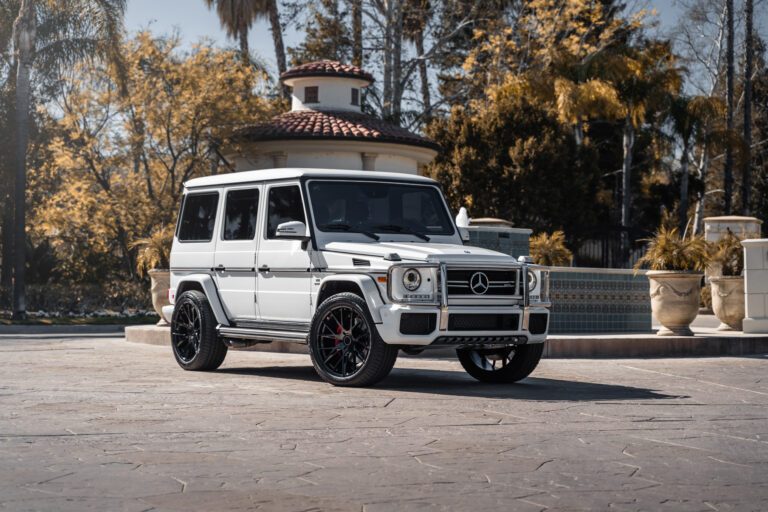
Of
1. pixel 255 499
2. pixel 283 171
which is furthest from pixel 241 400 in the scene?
pixel 255 499

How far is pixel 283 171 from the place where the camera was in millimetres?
11461

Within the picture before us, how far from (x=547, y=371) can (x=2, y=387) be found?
6.04m

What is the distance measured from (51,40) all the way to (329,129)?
A: 807 cm

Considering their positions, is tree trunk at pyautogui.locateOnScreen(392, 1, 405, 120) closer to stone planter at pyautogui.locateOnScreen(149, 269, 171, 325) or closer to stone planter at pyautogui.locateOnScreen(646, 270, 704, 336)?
stone planter at pyautogui.locateOnScreen(149, 269, 171, 325)

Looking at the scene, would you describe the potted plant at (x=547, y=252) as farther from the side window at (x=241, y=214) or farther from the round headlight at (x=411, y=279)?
the round headlight at (x=411, y=279)

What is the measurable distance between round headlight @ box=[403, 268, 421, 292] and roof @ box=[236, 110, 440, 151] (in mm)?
19368

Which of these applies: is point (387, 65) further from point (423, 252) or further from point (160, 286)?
point (423, 252)

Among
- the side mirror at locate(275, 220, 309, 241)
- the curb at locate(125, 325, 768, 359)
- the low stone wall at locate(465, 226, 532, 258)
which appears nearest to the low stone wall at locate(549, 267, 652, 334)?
the low stone wall at locate(465, 226, 532, 258)

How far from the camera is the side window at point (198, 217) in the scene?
1234 centimetres

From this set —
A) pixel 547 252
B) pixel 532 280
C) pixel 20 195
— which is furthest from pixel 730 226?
pixel 532 280

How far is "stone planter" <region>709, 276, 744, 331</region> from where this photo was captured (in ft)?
59.7

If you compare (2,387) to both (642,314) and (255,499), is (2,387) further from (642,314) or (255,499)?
(642,314)

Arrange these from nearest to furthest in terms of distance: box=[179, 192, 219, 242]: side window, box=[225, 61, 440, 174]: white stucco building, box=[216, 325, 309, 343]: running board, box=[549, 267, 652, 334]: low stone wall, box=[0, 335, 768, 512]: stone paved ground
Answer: box=[0, 335, 768, 512]: stone paved ground < box=[216, 325, 309, 343]: running board < box=[179, 192, 219, 242]: side window < box=[549, 267, 652, 334]: low stone wall < box=[225, 61, 440, 174]: white stucco building

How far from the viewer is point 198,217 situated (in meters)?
12.6
